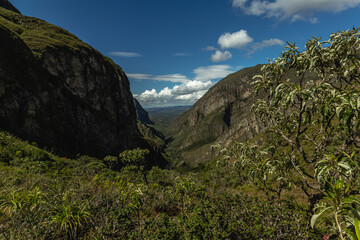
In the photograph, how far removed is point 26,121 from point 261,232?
166 feet

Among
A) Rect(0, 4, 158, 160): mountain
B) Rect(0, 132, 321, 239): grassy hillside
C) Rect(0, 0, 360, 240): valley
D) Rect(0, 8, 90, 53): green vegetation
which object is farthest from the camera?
Rect(0, 8, 90, 53): green vegetation

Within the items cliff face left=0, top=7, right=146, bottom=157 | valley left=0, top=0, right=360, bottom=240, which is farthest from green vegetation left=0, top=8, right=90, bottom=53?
valley left=0, top=0, right=360, bottom=240

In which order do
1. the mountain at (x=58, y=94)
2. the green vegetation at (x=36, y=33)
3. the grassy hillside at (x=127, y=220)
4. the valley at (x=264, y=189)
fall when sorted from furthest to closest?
the green vegetation at (x=36, y=33), the mountain at (x=58, y=94), the grassy hillside at (x=127, y=220), the valley at (x=264, y=189)

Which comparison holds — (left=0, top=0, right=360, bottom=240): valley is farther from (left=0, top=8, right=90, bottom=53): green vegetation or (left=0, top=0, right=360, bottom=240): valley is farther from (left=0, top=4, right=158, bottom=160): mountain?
(left=0, top=8, right=90, bottom=53): green vegetation

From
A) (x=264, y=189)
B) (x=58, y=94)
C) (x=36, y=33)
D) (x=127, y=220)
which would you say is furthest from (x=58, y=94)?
(x=264, y=189)

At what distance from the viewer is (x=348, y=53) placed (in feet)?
16.4

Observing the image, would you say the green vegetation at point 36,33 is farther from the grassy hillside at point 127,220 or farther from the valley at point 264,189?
the grassy hillside at point 127,220

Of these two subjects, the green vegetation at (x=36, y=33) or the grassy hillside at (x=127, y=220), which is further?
the green vegetation at (x=36, y=33)

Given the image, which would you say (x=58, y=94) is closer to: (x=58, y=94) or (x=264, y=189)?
(x=58, y=94)

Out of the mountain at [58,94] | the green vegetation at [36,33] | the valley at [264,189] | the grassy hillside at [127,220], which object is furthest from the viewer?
the green vegetation at [36,33]

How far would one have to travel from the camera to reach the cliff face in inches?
1464

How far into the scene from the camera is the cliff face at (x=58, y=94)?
37.2 metres

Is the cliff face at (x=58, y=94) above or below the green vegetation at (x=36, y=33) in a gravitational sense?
below

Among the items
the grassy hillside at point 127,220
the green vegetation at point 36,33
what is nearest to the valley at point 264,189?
the grassy hillside at point 127,220
